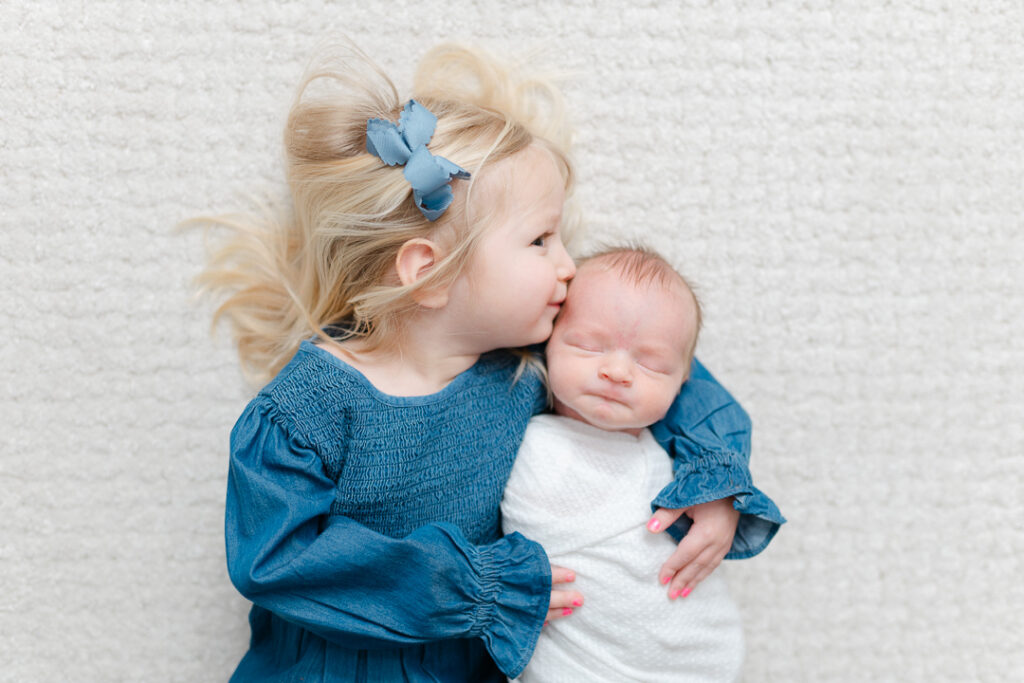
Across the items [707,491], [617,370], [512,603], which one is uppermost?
[617,370]

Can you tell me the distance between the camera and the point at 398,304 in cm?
89

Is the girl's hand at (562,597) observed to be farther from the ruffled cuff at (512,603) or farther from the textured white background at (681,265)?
the textured white background at (681,265)

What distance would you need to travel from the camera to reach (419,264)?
2.85 ft

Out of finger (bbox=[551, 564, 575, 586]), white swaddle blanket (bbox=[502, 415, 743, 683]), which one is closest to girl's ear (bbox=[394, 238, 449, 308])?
white swaddle blanket (bbox=[502, 415, 743, 683])

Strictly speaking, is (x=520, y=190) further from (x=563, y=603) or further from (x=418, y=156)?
(x=563, y=603)

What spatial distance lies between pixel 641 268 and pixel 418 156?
0.28 meters

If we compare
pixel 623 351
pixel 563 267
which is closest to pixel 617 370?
pixel 623 351

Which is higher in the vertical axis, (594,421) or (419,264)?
(419,264)

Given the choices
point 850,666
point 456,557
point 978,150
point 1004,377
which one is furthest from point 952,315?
point 456,557

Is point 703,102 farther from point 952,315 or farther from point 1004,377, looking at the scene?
point 1004,377

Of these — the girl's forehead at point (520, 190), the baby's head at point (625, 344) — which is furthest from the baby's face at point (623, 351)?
the girl's forehead at point (520, 190)

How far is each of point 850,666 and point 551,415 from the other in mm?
590

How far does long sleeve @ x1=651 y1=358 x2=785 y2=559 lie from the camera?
0.88m

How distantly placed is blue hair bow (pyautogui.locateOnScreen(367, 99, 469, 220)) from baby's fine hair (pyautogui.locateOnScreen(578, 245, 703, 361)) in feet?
0.63
